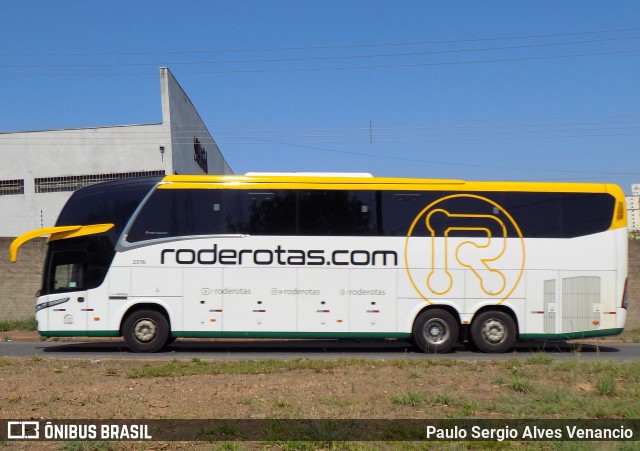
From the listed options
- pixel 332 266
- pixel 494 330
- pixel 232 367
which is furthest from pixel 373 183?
pixel 232 367

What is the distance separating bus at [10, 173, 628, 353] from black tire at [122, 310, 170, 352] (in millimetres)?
25

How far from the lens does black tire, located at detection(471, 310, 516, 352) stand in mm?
A: 14859

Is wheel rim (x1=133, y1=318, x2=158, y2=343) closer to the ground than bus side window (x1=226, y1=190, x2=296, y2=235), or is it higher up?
closer to the ground

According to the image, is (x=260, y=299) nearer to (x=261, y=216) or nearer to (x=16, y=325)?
(x=261, y=216)

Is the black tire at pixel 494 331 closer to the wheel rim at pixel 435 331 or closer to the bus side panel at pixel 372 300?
the wheel rim at pixel 435 331

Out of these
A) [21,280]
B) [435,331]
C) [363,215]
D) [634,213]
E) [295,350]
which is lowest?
[295,350]

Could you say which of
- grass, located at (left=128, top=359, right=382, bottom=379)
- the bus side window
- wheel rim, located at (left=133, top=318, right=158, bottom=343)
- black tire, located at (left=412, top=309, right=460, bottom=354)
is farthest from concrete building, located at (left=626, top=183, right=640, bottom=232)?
wheel rim, located at (left=133, top=318, right=158, bottom=343)

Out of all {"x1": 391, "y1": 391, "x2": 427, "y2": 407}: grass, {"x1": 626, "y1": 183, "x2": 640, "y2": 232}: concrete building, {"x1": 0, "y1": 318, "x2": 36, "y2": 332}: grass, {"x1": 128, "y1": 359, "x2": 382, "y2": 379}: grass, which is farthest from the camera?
{"x1": 626, "y1": 183, "x2": 640, "y2": 232}: concrete building

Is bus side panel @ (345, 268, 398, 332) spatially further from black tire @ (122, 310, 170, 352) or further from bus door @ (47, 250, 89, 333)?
bus door @ (47, 250, 89, 333)

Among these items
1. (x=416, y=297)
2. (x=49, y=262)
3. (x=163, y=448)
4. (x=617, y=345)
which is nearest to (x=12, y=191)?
(x=49, y=262)

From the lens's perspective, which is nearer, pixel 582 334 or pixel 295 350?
pixel 582 334

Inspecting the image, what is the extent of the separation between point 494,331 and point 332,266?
3800 mm

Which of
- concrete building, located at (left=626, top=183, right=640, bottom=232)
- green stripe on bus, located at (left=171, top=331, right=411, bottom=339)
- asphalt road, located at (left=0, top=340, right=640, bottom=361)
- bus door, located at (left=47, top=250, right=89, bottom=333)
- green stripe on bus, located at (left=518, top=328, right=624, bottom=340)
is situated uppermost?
concrete building, located at (left=626, top=183, right=640, bottom=232)

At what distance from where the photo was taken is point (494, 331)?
49.0ft
